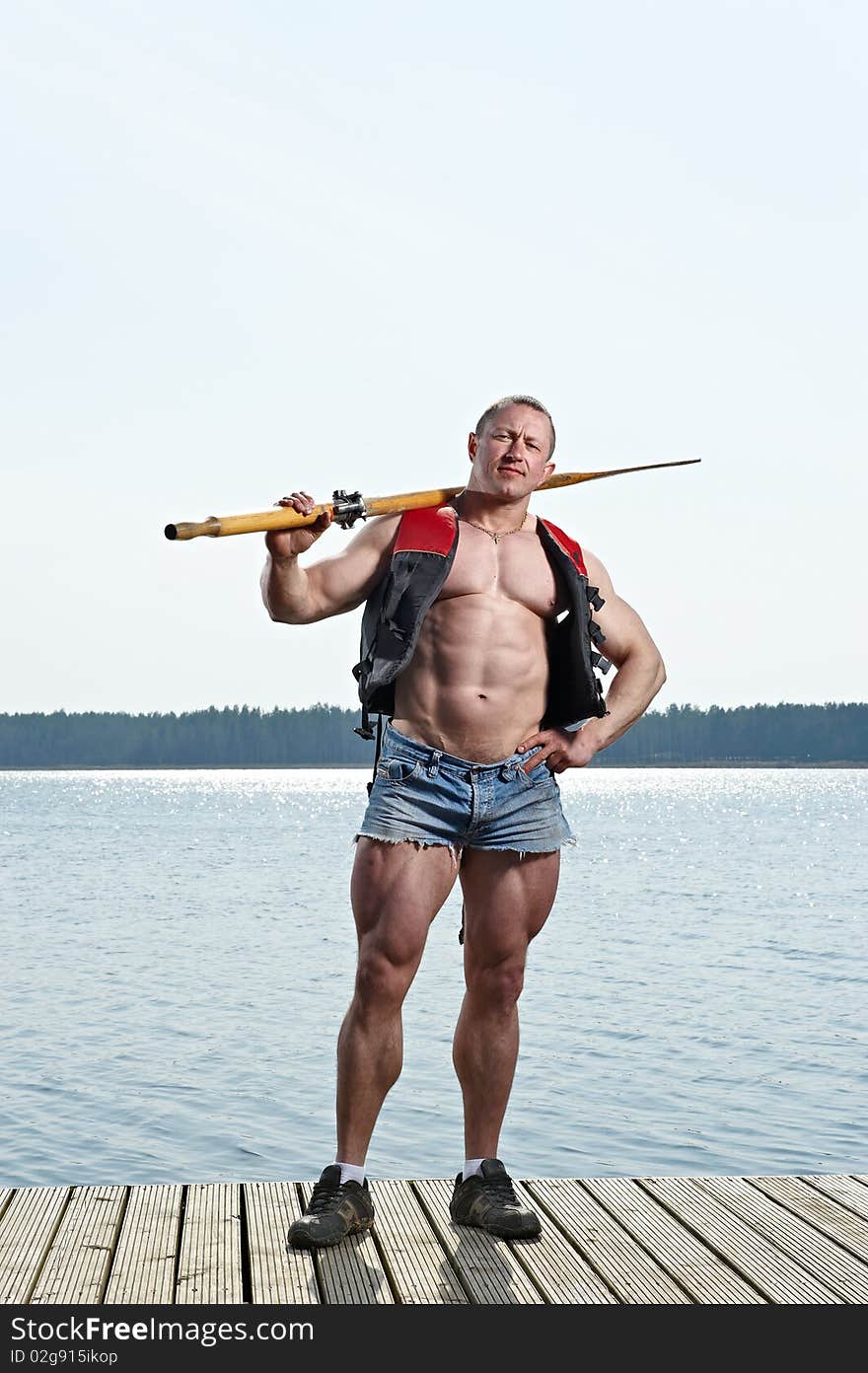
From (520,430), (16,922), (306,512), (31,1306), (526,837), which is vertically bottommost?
(16,922)

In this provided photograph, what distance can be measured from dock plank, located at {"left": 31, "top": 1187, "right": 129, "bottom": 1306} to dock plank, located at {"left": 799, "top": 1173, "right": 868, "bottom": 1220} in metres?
2.08

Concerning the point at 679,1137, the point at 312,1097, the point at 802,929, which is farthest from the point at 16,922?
the point at 679,1137

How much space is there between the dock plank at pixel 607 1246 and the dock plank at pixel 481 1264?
A: 8.1 inches

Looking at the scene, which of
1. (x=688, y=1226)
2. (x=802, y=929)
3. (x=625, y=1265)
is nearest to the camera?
(x=625, y=1265)

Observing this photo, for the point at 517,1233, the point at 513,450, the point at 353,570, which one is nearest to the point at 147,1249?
the point at 517,1233

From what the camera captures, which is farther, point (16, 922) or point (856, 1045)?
point (16, 922)

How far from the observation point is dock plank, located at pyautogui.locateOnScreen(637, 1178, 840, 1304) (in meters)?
3.86

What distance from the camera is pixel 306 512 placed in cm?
410

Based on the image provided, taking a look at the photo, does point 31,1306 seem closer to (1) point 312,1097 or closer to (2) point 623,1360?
(2) point 623,1360

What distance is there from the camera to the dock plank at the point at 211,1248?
12.3 ft

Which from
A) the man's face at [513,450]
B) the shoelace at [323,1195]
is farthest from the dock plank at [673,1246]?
the man's face at [513,450]

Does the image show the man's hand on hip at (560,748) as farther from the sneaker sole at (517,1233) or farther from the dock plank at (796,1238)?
the dock plank at (796,1238)

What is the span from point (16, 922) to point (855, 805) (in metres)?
69.9

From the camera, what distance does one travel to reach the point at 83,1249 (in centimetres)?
410
